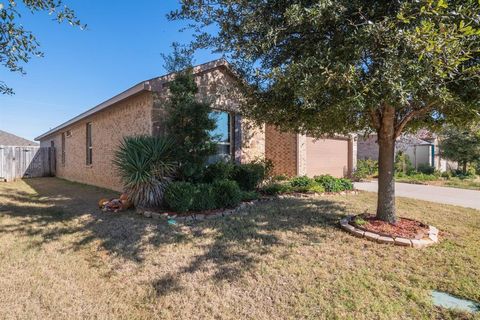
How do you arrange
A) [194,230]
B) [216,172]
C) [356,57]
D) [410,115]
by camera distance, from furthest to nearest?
[216,172]
[194,230]
[410,115]
[356,57]

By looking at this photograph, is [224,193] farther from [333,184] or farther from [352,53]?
[333,184]

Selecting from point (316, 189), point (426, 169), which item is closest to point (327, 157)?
point (316, 189)

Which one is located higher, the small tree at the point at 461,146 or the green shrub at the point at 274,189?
the small tree at the point at 461,146

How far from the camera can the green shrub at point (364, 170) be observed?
602 inches

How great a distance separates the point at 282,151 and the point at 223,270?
32.3 ft

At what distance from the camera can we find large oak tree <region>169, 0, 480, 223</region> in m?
3.22

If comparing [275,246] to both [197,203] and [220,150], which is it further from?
[220,150]

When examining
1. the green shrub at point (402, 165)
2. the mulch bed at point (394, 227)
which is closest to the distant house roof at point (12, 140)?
the mulch bed at point (394, 227)

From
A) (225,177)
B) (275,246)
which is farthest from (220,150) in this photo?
(275,246)

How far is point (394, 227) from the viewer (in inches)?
205

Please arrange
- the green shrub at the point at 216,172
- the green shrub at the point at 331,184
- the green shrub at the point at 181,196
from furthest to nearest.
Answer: the green shrub at the point at 331,184
the green shrub at the point at 216,172
the green shrub at the point at 181,196

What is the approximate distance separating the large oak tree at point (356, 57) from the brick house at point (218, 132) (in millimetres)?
1627

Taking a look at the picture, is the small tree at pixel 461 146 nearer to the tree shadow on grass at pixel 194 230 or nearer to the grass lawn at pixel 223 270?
the grass lawn at pixel 223 270

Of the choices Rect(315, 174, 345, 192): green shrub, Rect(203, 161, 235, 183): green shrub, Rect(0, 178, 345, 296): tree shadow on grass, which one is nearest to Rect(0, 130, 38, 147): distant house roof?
Rect(0, 178, 345, 296): tree shadow on grass
